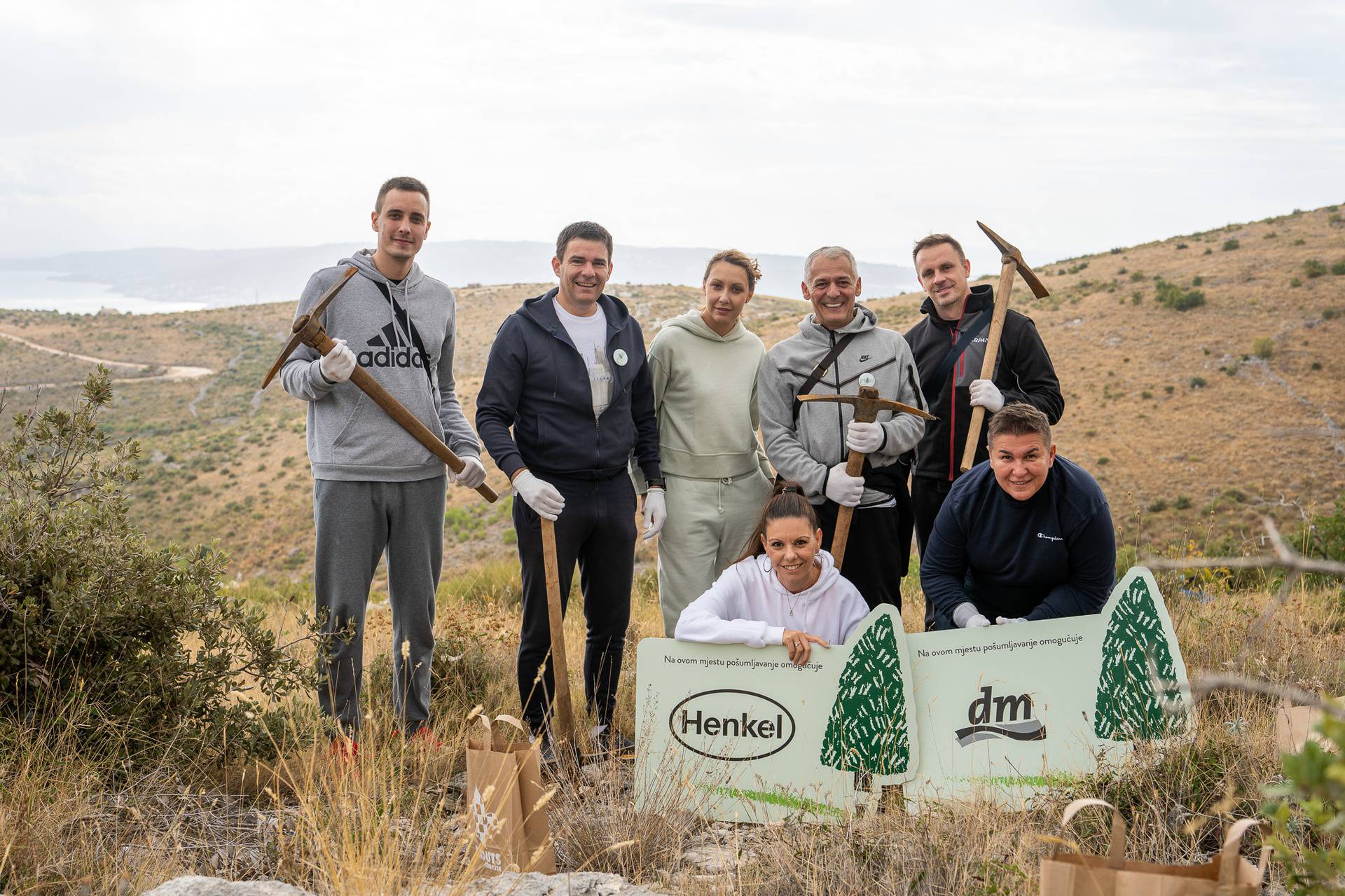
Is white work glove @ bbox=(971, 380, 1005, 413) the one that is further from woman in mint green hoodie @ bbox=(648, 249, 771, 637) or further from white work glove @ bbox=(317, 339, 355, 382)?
white work glove @ bbox=(317, 339, 355, 382)

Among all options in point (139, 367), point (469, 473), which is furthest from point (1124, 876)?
point (139, 367)

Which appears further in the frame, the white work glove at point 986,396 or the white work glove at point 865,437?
the white work glove at point 986,396

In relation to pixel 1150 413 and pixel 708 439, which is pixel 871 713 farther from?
pixel 1150 413

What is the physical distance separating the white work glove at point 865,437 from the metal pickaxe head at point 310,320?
2.34 m

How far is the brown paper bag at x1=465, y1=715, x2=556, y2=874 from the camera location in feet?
9.71

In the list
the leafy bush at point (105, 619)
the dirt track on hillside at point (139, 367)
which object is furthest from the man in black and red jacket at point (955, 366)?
the dirt track on hillside at point (139, 367)

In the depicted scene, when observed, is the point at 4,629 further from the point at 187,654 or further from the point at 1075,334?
the point at 1075,334

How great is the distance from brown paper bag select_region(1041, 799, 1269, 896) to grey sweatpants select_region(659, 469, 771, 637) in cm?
271

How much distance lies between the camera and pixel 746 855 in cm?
313

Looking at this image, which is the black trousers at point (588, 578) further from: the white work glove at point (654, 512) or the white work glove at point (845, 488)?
the white work glove at point (845, 488)

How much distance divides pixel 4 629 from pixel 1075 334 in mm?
28279

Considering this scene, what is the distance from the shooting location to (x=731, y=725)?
3.58 metres

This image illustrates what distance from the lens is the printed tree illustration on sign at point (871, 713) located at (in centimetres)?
350

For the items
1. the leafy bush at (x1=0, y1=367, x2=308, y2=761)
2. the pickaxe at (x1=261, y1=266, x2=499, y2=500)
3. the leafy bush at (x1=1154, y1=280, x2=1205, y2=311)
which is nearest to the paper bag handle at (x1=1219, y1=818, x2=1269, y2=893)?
the pickaxe at (x1=261, y1=266, x2=499, y2=500)
